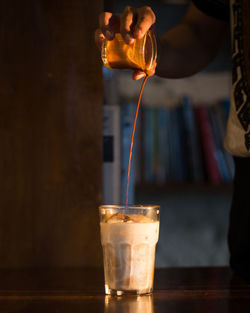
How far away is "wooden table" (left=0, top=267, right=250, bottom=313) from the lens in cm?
76

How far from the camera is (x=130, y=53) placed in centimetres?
91

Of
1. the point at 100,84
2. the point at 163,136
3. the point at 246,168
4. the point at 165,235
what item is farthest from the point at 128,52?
the point at 165,235

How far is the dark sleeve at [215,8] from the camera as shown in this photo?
1.25m

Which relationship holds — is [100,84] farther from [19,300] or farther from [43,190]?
[19,300]

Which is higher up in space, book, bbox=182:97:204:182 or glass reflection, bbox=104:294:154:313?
book, bbox=182:97:204:182

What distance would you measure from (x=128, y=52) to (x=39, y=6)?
1.67ft

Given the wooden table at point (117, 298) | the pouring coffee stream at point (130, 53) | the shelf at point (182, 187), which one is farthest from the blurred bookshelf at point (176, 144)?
the pouring coffee stream at point (130, 53)

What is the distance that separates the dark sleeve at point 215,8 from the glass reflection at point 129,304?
87cm

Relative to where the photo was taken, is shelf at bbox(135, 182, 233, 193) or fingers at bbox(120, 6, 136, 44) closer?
fingers at bbox(120, 6, 136, 44)

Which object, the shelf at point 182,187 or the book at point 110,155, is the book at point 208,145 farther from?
the book at point 110,155

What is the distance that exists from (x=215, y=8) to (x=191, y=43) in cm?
13

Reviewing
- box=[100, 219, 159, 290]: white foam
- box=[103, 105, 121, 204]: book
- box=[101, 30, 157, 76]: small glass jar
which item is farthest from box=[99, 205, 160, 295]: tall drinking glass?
box=[103, 105, 121, 204]: book

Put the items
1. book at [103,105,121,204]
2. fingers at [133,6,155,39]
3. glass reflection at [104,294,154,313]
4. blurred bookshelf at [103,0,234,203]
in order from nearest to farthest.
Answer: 1. glass reflection at [104,294,154,313]
2. fingers at [133,6,155,39]
3. book at [103,105,121,204]
4. blurred bookshelf at [103,0,234,203]

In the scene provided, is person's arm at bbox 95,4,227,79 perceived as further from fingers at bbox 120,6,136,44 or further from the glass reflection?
the glass reflection
